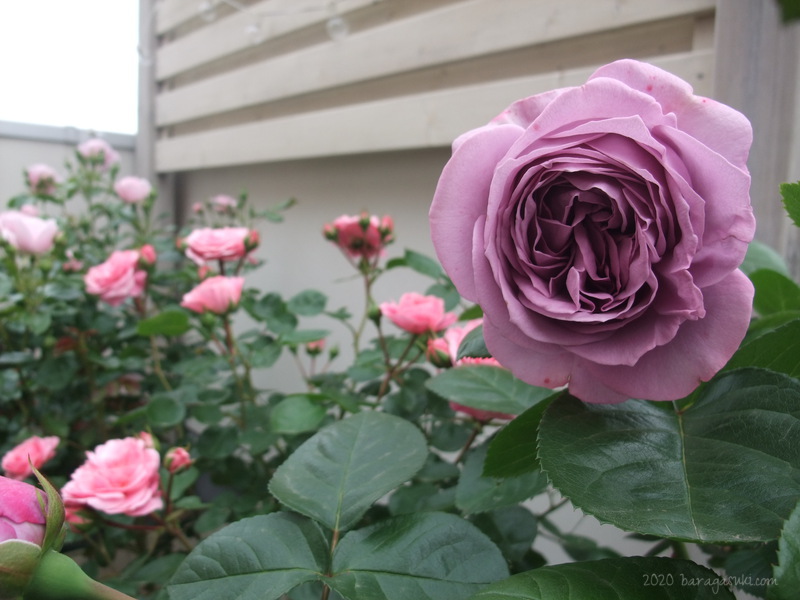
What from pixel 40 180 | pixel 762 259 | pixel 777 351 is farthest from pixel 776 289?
pixel 40 180

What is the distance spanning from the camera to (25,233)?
976 mm

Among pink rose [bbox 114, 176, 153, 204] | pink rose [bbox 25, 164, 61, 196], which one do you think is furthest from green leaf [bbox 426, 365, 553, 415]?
pink rose [bbox 25, 164, 61, 196]

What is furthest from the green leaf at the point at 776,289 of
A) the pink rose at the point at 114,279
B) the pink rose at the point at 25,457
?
the pink rose at the point at 114,279

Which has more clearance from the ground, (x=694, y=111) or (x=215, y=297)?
(x=694, y=111)

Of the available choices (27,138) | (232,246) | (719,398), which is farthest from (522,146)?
(27,138)

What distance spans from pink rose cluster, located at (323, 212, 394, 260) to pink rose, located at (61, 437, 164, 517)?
436mm

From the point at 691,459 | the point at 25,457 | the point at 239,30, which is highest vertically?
the point at 239,30

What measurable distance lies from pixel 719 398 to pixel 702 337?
52 millimetres

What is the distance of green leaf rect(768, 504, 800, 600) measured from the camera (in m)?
0.16

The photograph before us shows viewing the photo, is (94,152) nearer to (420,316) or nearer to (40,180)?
(40,180)

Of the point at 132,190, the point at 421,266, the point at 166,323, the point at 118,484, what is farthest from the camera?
the point at 132,190

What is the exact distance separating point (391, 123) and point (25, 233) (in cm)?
66

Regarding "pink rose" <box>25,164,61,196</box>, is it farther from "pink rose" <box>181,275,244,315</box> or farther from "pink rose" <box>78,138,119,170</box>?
"pink rose" <box>181,275,244,315</box>

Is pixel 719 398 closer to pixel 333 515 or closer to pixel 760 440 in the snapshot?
pixel 760 440
